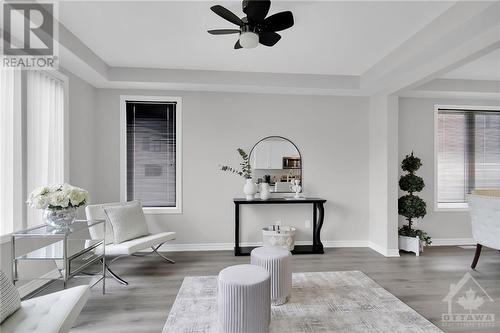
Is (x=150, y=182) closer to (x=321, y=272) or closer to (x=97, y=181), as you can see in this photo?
(x=97, y=181)

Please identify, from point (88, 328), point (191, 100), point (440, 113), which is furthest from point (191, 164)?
point (440, 113)

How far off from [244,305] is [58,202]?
6.09 ft

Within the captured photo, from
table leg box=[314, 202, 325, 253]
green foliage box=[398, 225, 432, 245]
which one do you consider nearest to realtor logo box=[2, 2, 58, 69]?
table leg box=[314, 202, 325, 253]

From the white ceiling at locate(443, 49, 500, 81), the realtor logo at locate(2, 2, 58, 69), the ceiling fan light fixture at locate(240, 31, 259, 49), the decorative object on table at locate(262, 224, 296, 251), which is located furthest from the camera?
the decorative object on table at locate(262, 224, 296, 251)

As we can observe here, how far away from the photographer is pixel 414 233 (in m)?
4.29

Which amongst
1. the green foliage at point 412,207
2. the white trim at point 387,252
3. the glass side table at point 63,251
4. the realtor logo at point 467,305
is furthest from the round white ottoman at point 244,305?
the green foliage at point 412,207

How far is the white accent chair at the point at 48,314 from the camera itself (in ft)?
4.92

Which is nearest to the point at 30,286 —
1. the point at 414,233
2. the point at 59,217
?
the point at 59,217

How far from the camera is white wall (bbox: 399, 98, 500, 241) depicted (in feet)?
15.1

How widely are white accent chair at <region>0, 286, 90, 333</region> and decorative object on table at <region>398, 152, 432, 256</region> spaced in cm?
421

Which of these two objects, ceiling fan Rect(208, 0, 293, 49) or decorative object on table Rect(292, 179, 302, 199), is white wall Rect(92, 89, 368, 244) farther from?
ceiling fan Rect(208, 0, 293, 49)

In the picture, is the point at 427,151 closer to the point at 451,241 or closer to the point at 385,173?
the point at 385,173

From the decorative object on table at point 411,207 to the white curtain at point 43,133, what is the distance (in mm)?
4729

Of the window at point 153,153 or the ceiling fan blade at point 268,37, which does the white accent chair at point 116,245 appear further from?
the ceiling fan blade at point 268,37
